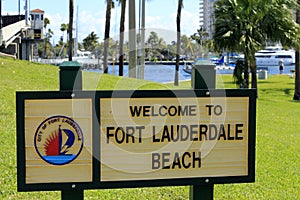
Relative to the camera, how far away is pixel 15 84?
12.7m

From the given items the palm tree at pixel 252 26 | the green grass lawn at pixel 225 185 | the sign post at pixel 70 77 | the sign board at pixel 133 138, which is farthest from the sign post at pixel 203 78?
the palm tree at pixel 252 26

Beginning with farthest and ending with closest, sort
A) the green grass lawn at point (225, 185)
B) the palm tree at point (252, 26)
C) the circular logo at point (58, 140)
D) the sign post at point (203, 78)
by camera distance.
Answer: the palm tree at point (252, 26), the green grass lawn at point (225, 185), the sign post at point (203, 78), the circular logo at point (58, 140)

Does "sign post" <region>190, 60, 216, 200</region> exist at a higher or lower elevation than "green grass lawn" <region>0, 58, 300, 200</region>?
higher

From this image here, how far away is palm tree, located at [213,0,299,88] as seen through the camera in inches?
819

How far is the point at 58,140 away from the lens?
3.24 metres

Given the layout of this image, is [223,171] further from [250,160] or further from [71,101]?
[71,101]

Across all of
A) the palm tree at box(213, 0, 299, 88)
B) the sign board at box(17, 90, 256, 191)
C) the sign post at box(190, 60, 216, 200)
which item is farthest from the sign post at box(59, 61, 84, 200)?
the palm tree at box(213, 0, 299, 88)

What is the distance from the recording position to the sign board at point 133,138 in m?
3.25

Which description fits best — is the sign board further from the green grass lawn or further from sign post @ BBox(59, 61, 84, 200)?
the green grass lawn

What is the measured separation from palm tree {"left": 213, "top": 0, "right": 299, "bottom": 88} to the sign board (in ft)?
57.8

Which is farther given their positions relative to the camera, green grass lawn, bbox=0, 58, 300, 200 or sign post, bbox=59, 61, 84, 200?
green grass lawn, bbox=0, 58, 300, 200

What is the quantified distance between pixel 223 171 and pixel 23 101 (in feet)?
4.82

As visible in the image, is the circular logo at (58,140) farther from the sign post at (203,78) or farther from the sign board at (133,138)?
the sign post at (203,78)

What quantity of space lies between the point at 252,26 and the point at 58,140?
18779 mm
